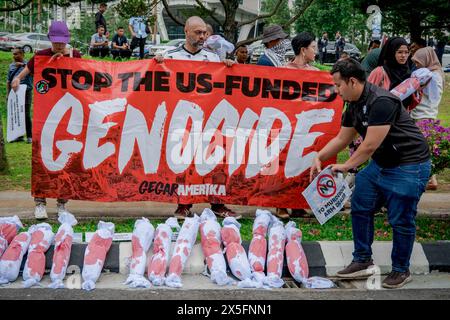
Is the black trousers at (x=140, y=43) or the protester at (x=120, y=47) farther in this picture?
the black trousers at (x=140, y=43)

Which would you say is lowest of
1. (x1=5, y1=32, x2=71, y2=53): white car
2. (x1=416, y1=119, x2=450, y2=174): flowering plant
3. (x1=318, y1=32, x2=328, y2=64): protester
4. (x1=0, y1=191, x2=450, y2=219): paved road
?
(x1=5, y1=32, x2=71, y2=53): white car

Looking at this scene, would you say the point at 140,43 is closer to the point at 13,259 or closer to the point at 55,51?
the point at 55,51

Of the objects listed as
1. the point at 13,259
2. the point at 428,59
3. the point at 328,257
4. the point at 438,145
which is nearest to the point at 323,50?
the point at 428,59

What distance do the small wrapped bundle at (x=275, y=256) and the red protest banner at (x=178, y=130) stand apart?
1.39 m

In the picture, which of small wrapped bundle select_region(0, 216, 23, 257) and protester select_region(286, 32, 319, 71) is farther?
protester select_region(286, 32, 319, 71)

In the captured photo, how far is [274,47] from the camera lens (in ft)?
26.3

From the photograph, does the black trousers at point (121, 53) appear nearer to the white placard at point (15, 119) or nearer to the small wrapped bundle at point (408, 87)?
the white placard at point (15, 119)

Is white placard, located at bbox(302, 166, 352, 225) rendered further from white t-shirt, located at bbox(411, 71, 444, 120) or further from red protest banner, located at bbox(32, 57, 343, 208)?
white t-shirt, located at bbox(411, 71, 444, 120)

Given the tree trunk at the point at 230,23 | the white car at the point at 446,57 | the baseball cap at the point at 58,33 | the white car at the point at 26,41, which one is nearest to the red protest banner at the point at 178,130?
the baseball cap at the point at 58,33

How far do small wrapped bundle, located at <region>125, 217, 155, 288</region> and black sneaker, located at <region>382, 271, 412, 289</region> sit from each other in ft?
6.02

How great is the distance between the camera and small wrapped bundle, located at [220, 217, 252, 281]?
231 inches

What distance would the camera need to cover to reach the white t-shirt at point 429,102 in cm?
847

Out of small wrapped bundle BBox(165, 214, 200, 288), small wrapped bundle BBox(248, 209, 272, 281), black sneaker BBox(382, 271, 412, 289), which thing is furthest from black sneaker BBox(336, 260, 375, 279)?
small wrapped bundle BBox(165, 214, 200, 288)

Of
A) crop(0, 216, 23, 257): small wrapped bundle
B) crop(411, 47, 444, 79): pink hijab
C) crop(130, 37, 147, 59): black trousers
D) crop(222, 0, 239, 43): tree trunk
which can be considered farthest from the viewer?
crop(130, 37, 147, 59): black trousers
